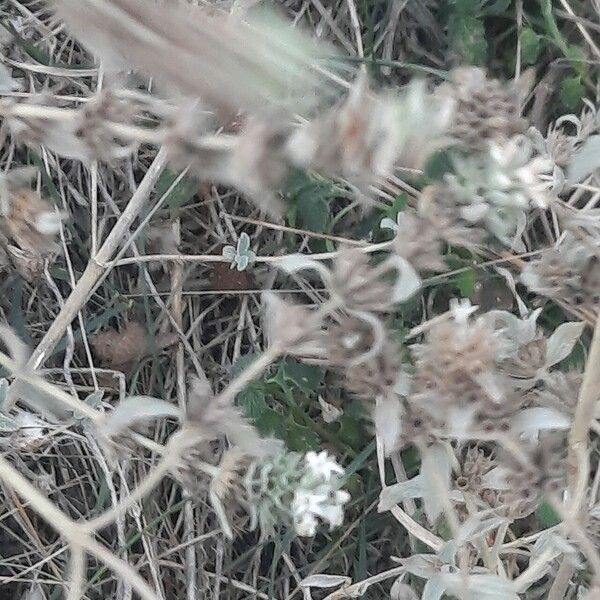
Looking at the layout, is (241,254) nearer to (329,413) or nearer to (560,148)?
(329,413)

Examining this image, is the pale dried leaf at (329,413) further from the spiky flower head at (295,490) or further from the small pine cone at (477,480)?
the spiky flower head at (295,490)

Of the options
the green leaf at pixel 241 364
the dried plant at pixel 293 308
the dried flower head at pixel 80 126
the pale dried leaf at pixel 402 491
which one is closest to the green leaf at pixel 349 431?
the dried plant at pixel 293 308

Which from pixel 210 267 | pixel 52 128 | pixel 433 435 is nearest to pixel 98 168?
pixel 210 267

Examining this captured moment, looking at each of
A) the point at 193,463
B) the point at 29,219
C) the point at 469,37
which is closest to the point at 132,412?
the point at 193,463

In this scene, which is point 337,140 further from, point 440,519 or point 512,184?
point 440,519

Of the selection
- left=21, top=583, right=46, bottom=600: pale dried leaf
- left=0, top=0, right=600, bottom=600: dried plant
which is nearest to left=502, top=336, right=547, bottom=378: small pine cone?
left=0, top=0, right=600, bottom=600: dried plant

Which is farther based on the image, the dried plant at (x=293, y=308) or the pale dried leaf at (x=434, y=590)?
the pale dried leaf at (x=434, y=590)
